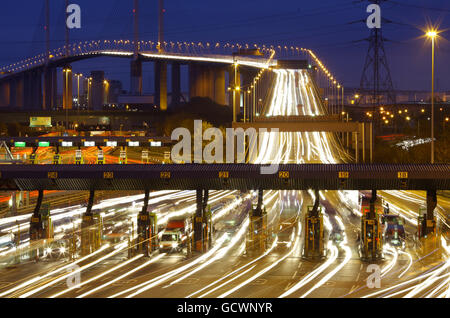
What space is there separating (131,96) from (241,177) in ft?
549

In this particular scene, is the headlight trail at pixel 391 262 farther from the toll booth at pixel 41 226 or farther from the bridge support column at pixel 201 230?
the toll booth at pixel 41 226

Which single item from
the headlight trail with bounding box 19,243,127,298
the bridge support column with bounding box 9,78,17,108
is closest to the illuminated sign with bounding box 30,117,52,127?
the headlight trail with bounding box 19,243,127,298

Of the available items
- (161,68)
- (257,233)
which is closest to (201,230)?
(257,233)

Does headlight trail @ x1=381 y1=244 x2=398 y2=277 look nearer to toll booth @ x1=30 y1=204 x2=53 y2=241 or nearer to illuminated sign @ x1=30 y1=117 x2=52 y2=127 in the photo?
toll booth @ x1=30 y1=204 x2=53 y2=241

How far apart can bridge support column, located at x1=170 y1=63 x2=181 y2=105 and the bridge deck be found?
123m

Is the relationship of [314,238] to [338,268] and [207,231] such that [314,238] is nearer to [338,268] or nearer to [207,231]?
[338,268]

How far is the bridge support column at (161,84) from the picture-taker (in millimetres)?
136825

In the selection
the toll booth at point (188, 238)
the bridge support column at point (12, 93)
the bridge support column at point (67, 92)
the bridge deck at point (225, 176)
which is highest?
the bridge support column at point (12, 93)

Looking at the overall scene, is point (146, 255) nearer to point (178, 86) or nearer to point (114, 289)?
point (114, 289)

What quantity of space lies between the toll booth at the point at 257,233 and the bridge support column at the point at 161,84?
10152 cm

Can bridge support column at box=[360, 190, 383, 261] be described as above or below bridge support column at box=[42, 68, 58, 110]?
below

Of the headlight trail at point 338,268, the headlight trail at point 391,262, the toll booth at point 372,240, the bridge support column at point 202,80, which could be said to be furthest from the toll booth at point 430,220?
the bridge support column at point 202,80

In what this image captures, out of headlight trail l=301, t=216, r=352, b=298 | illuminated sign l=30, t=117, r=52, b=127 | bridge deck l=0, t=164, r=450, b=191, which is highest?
illuminated sign l=30, t=117, r=52, b=127

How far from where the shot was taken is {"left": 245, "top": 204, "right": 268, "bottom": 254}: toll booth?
101 ft
